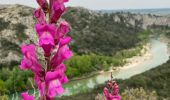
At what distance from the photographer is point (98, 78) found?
7725cm

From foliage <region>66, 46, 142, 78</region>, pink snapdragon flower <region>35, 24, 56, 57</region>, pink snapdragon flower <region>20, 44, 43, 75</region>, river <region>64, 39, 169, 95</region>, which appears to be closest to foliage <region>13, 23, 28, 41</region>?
foliage <region>66, 46, 142, 78</region>

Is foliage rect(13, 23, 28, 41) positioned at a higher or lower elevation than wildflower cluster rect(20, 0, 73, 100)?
lower

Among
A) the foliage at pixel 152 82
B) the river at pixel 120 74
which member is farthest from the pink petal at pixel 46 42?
the river at pixel 120 74

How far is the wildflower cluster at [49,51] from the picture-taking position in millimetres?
2574

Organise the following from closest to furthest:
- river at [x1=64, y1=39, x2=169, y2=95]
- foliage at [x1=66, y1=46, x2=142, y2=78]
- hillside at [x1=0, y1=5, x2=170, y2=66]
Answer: river at [x1=64, y1=39, x2=169, y2=95] → foliage at [x1=66, y1=46, x2=142, y2=78] → hillside at [x1=0, y1=5, x2=170, y2=66]

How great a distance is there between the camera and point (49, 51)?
→ 2.63m

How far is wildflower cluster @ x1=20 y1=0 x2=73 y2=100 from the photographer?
2574mm

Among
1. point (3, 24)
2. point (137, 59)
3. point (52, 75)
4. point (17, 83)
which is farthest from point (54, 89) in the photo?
point (3, 24)

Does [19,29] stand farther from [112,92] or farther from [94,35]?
[112,92]

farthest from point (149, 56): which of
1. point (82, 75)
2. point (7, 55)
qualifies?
point (7, 55)

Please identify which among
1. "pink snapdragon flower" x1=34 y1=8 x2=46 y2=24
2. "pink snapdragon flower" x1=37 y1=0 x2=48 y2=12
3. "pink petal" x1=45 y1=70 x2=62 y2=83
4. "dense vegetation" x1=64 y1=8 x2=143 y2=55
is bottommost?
"dense vegetation" x1=64 y1=8 x2=143 y2=55

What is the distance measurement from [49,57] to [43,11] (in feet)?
1.03

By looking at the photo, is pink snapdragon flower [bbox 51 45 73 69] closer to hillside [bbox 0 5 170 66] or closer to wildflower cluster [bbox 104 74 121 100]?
wildflower cluster [bbox 104 74 121 100]

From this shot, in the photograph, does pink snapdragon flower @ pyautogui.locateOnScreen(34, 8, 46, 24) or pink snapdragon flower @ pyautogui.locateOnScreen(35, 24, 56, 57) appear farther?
pink snapdragon flower @ pyautogui.locateOnScreen(34, 8, 46, 24)
